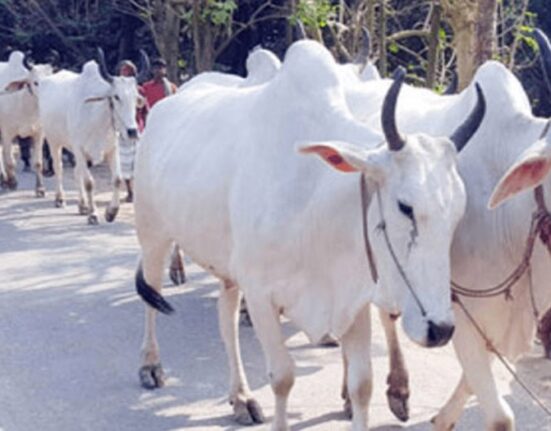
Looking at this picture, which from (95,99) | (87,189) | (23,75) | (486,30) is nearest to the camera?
(486,30)

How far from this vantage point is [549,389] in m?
5.78

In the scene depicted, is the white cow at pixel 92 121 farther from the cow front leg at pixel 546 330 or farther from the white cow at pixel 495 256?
the cow front leg at pixel 546 330

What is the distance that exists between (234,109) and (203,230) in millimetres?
646

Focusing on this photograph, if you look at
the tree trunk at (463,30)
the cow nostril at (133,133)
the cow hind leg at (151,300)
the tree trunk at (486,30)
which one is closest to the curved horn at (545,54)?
the cow hind leg at (151,300)

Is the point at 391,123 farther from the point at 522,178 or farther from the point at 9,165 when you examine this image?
the point at 9,165

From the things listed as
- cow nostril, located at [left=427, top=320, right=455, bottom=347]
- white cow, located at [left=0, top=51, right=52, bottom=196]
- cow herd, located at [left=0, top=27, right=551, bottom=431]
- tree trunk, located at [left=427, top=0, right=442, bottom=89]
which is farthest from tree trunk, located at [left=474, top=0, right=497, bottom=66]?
white cow, located at [left=0, top=51, right=52, bottom=196]

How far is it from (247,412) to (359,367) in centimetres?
101

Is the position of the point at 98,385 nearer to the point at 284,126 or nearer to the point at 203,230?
the point at 203,230

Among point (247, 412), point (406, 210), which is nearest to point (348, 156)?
point (406, 210)

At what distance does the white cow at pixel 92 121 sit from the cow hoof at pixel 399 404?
5811mm

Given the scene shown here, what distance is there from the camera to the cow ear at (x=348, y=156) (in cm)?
376

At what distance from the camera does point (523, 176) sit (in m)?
3.73

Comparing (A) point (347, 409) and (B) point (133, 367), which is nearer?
(A) point (347, 409)

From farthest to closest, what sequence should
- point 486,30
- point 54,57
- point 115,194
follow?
point 54,57 < point 115,194 < point 486,30
